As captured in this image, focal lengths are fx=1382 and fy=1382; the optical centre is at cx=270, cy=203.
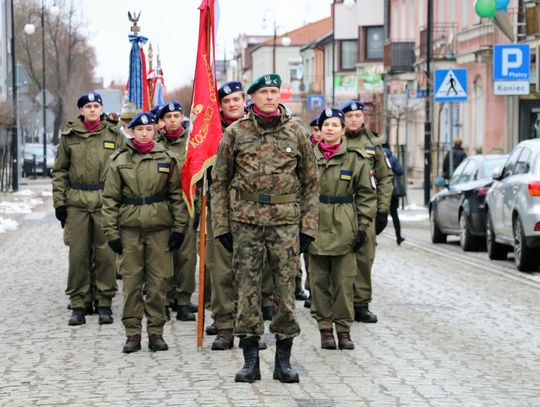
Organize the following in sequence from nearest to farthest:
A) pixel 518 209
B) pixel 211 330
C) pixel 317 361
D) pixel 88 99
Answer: pixel 317 361 → pixel 211 330 → pixel 88 99 → pixel 518 209

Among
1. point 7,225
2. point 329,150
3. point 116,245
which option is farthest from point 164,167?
point 7,225

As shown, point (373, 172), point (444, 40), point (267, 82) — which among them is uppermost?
point (444, 40)

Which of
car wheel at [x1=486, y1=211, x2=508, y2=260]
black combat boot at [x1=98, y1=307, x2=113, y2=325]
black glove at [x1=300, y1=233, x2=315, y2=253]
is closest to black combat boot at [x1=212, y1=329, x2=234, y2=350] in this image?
black glove at [x1=300, y1=233, x2=315, y2=253]

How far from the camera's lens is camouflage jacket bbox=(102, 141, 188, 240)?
10281 millimetres

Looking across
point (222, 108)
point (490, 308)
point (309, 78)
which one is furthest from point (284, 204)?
point (309, 78)

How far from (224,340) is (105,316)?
194 centimetres

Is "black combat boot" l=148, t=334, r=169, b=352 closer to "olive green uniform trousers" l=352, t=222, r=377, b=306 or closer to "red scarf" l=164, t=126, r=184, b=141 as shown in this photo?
"olive green uniform trousers" l=352, t=222, r=377, b=306

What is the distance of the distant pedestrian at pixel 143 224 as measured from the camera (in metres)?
10.2

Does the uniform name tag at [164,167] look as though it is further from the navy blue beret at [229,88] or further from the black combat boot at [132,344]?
the black combat boot at [132,344]

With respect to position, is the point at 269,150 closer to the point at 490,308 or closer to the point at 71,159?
the point at 71,159

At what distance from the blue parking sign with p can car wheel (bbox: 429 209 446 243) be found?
8.26 ft

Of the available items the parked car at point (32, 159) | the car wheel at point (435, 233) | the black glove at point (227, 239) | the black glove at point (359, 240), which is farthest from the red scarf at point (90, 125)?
the parked car at point (32, 159)

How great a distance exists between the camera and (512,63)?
23078 millimetres

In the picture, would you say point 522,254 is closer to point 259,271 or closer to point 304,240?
point 304,240
